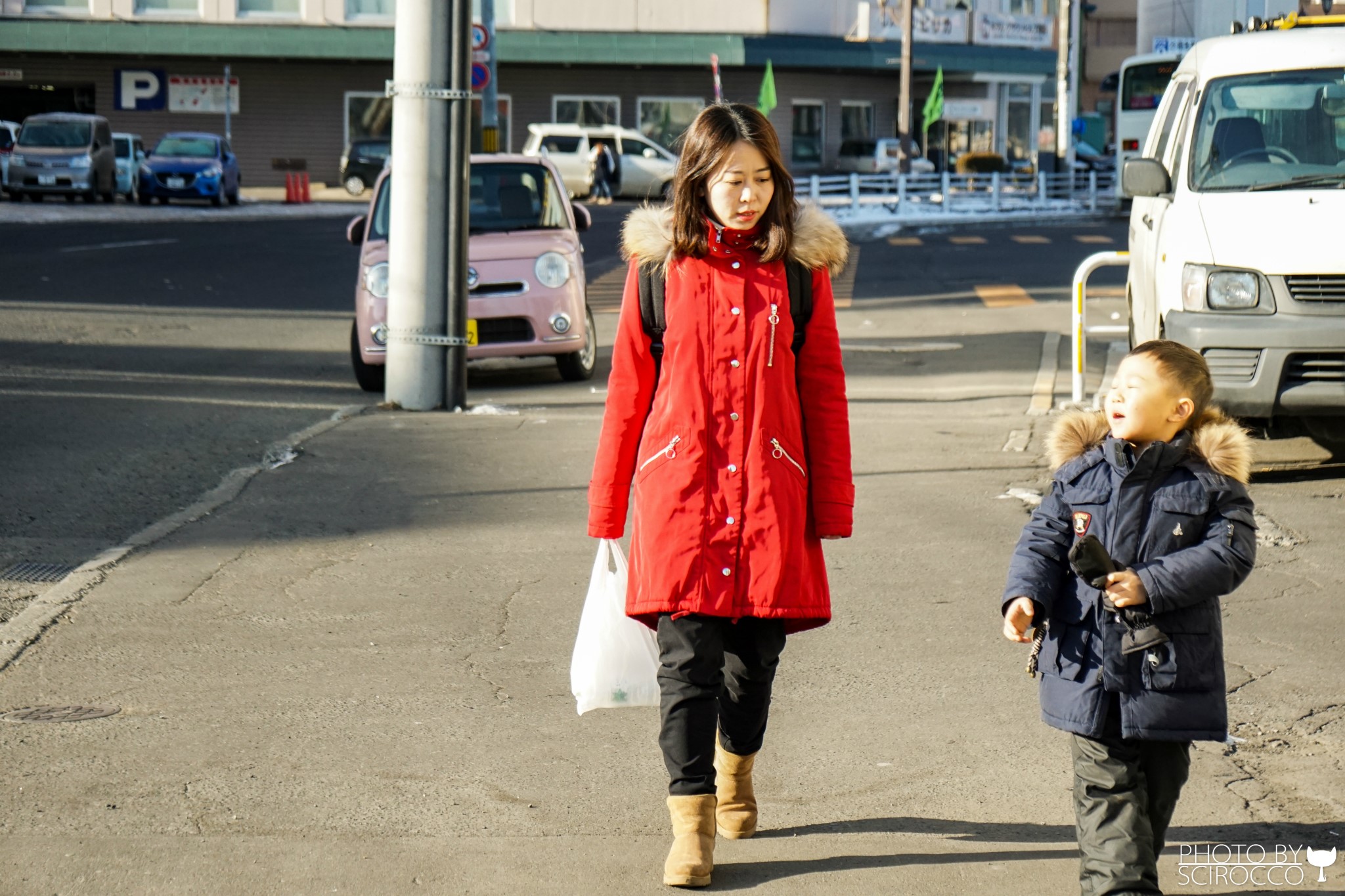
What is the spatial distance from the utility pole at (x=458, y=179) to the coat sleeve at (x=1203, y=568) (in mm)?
7710

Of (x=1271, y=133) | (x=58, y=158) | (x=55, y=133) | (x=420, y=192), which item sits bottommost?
(x=420, y=192)

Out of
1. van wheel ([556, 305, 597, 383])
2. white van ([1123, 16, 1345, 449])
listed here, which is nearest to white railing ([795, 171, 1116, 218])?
van wheel ([556, 305, 597, 383])

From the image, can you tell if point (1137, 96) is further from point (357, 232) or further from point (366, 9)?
point (357, 232)

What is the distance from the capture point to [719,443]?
3.84m

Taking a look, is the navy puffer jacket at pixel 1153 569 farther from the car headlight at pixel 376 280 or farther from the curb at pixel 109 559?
the car headlight at pixel 376 280

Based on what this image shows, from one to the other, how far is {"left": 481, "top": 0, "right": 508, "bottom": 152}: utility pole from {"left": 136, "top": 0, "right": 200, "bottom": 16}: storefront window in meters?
24.4

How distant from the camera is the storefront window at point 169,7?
151 ft

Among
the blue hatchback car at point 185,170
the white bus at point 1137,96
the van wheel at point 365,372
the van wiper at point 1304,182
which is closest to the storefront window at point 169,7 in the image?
the blue hatchback car at point 185,170

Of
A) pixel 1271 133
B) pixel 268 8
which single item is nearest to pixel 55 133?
pixel 268 8

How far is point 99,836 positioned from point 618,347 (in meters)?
1.72

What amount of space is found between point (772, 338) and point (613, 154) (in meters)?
37.9

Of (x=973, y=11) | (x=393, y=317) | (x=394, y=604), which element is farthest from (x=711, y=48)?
(x=394, y=604)

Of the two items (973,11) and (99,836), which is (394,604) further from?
(973,11)

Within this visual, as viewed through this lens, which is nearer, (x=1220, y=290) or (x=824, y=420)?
(x=824, y=420)
